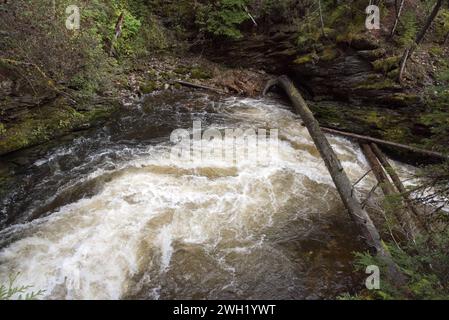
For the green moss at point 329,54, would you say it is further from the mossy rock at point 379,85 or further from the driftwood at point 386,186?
the driftwood at point 386,186

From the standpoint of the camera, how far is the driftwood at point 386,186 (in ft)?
19.2

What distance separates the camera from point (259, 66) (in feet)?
40.6

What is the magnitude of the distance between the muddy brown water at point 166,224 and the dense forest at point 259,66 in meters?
0.67

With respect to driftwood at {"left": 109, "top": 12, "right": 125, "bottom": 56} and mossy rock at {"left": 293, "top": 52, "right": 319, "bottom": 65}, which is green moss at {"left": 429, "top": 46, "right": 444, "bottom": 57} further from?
driftwood at {"left": 109, "top": 12, "right": 125, "bottom": 56}

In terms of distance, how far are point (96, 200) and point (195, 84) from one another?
6639 mm

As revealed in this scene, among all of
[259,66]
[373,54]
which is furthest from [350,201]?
[259,66]

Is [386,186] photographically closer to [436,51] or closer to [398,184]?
[398,184]

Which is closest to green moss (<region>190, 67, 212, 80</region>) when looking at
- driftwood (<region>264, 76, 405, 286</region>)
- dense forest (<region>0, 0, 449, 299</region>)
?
dense forest (<region>0, 0, 449, 299</region>)

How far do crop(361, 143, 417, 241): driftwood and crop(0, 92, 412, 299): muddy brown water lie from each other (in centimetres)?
25

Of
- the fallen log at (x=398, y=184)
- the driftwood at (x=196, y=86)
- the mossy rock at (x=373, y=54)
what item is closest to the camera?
the fallen log at (x=398, y=184)

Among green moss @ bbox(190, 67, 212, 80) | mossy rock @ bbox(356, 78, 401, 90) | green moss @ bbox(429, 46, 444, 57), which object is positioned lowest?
mossy rock @ bbox(356, 78, 401, 90)

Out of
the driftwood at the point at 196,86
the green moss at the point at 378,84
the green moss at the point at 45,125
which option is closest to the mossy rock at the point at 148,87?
the driftwood at the point at 196,86

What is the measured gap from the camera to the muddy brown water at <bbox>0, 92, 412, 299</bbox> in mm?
4754
